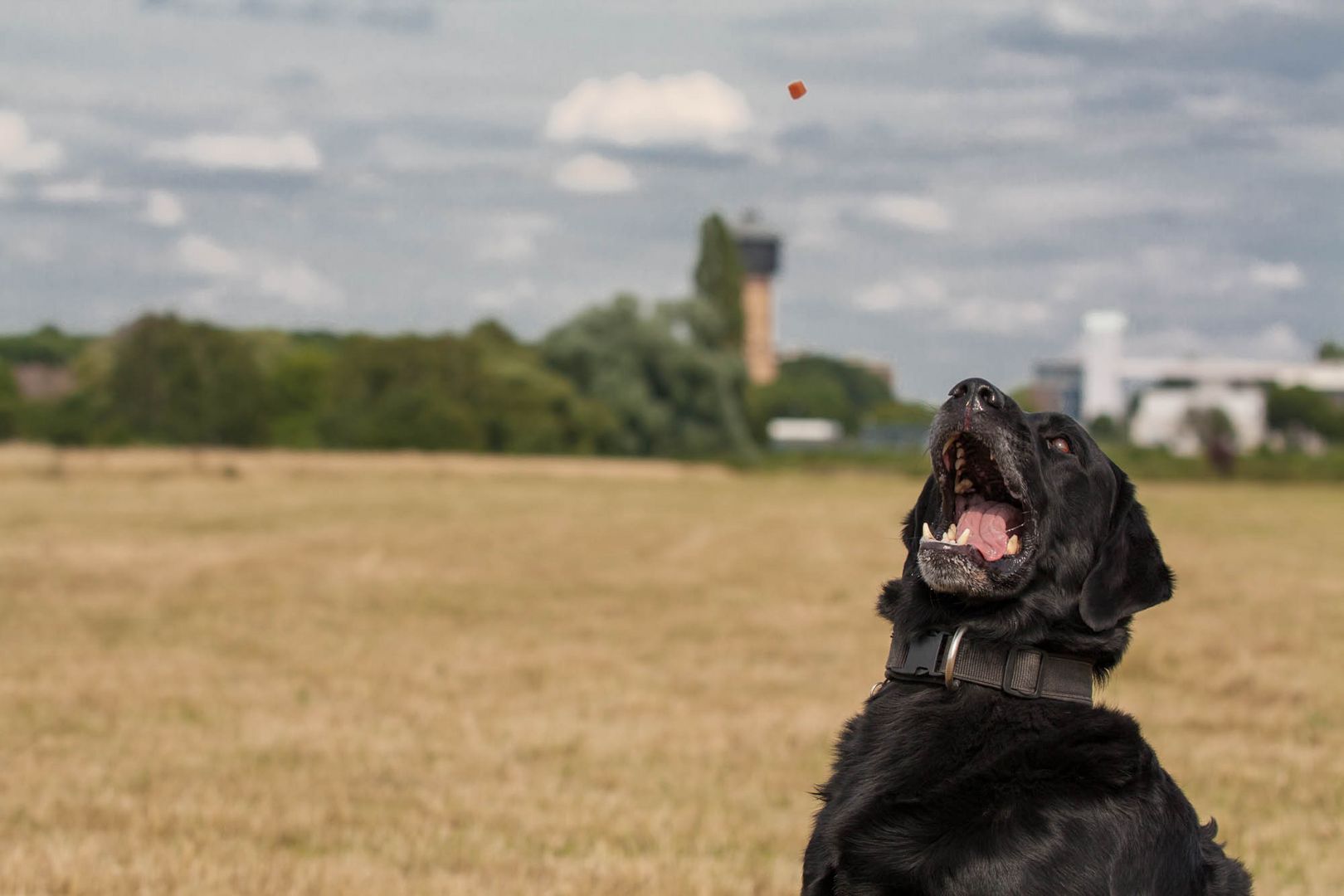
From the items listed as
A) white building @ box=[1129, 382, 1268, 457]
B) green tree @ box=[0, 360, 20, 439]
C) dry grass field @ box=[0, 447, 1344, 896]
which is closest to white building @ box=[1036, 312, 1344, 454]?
white building @ box=[1129, 382, 1268, 457]

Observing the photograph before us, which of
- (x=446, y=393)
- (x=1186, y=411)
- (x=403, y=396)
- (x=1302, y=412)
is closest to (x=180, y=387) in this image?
(x=403, y=396)

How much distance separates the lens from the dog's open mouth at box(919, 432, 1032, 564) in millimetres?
4469

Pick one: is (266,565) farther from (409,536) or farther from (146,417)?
(146,417)

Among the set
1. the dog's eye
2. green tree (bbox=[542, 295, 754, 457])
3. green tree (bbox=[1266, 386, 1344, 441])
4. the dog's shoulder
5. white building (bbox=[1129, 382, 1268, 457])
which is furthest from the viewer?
green tree (bbox=[1266, 386, 1344, 441])

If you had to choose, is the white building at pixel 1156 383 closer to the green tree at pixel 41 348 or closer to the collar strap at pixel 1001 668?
the green tree at pixel 41 348

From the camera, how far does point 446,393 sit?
93.3 m

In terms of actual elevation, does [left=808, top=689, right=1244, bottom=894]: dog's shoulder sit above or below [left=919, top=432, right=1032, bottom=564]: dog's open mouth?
below

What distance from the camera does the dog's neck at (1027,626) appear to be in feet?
14.4

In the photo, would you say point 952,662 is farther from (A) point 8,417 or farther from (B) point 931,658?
(A) point 8,417

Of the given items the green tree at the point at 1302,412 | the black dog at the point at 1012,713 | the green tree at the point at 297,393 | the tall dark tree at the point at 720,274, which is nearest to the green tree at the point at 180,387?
the green tree at the point at 297,393

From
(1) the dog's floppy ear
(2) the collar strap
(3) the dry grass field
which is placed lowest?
(3) the dry grass field

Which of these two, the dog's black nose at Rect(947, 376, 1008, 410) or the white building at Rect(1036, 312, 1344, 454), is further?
the white building at Rect(1036, 312, 1344, 454)

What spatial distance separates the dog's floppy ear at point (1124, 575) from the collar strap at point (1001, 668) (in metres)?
0.16

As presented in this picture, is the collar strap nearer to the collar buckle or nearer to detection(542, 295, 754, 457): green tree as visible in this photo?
the collar buckle
